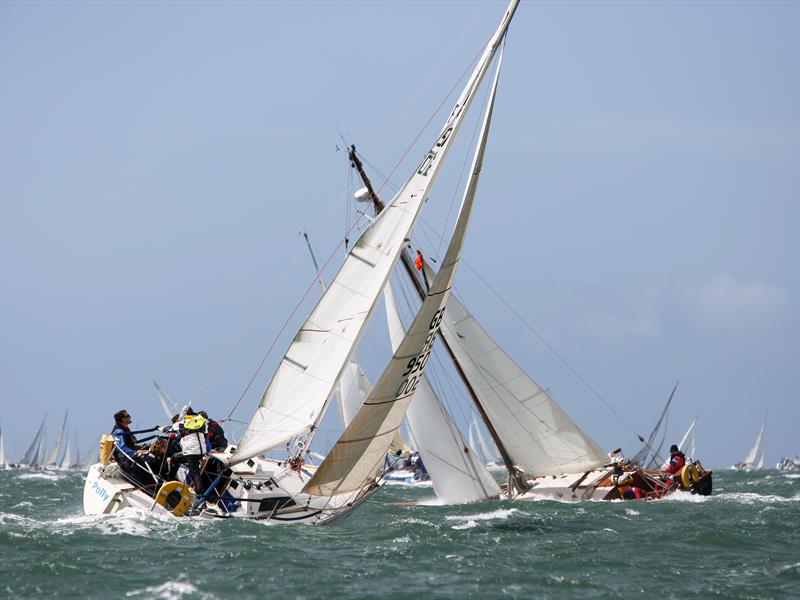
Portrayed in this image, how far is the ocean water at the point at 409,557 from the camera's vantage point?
52.2 feet

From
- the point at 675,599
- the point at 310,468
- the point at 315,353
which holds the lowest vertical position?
the point at 675,599

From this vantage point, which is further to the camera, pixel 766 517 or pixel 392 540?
pixel 766 517

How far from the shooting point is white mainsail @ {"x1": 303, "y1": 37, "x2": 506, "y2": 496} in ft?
69.6

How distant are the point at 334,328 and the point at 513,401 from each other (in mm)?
8187

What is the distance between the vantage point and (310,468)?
1083 inches

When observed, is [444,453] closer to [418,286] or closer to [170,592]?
[418,286]

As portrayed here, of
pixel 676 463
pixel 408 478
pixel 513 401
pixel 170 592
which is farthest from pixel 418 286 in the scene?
pixel 408 478

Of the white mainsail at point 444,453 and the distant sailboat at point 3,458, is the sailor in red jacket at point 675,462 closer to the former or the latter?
the white mainsail at point 444,453

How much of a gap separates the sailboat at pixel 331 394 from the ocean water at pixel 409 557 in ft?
2.13

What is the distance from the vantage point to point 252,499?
22.0m

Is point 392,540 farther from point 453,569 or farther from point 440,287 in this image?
point 440,287

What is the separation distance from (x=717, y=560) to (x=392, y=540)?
5.49m

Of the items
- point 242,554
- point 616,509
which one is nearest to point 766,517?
point 616,509

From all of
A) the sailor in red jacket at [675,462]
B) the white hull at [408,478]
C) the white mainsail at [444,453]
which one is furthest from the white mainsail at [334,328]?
the white hull at [408,478]
